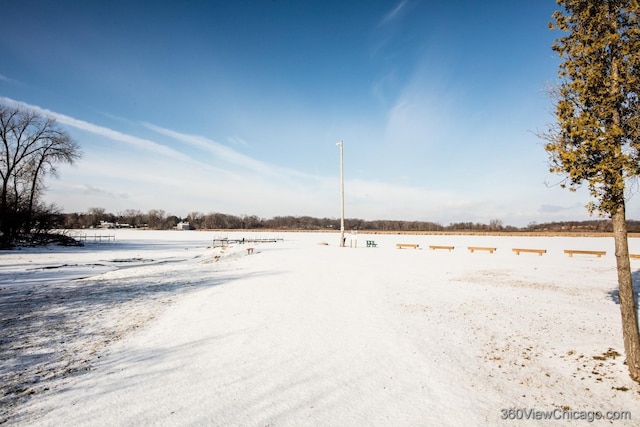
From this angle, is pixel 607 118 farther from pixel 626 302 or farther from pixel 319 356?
pixel 319 356

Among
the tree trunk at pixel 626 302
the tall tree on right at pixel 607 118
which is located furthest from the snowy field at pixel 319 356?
the tall tree on right at pixel 607 118

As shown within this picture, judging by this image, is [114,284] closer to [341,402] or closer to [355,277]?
[355,277]

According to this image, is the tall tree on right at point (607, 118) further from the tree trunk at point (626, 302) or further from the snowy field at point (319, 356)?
the snowy field at point (319, 356)

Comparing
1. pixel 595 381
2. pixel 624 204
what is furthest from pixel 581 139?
pixel 595 381

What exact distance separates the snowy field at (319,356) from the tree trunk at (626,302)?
0.95 ft

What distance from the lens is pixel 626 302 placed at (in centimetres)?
516

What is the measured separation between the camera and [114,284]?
13086mm

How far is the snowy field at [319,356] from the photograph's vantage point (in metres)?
4.13

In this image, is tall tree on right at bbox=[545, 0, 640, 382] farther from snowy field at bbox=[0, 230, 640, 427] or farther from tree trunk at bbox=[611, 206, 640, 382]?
snowy field at bbox=[0, 230, 640, 427]

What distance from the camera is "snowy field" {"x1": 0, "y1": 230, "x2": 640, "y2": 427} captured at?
4.13 m

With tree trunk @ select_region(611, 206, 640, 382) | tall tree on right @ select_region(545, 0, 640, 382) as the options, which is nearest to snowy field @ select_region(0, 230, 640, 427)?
tree trunk @ select_region(611, 206, 640, 382)

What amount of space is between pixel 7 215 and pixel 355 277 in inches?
1504

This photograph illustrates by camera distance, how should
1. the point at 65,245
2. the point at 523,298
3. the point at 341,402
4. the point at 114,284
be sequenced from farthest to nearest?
1. the point at 65,245
2. the point at 114,284
3. the point at 523,298
4. the point at 341,402

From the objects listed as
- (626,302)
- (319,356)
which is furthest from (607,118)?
(319,356)
